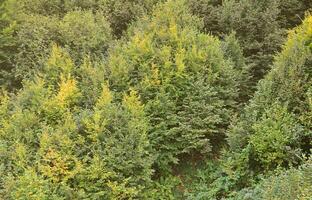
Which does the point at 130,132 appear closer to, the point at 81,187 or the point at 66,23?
the point at 81,187

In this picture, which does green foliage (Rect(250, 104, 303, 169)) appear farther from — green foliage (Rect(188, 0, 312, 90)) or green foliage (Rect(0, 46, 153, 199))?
green foliage (Rect(188, 0, 312, 90))

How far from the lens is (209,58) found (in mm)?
9797

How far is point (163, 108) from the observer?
908cm

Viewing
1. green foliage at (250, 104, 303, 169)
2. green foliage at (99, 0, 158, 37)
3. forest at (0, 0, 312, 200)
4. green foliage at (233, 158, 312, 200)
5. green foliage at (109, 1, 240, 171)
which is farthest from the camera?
green foliage at (99, 0, 158, 37)

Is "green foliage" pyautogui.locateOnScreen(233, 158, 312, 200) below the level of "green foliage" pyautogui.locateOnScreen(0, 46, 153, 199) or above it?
above

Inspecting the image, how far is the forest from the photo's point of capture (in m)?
7.72

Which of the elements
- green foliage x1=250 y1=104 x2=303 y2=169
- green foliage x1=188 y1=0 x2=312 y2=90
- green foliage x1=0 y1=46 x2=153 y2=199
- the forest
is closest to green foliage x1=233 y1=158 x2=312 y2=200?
the forest

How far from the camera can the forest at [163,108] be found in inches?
304

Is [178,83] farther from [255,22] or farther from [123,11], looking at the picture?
[123,11]

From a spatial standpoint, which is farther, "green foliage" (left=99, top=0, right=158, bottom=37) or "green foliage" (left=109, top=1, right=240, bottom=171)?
"green foliage" (left=99, top=0, right=158, bottom=37)

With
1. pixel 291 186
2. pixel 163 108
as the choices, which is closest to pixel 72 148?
pixel 163 108

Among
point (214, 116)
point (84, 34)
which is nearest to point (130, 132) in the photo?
point (214, 116)

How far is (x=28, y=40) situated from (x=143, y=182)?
5.63 meters

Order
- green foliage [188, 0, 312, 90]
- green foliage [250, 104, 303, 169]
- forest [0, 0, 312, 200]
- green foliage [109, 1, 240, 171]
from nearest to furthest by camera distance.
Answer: green foliage [250, 104, 303, 169], forest [0, 0, 312, 200], green foliage [109, 1, 240, 171], green foliage [188, 0, 312, 90]
